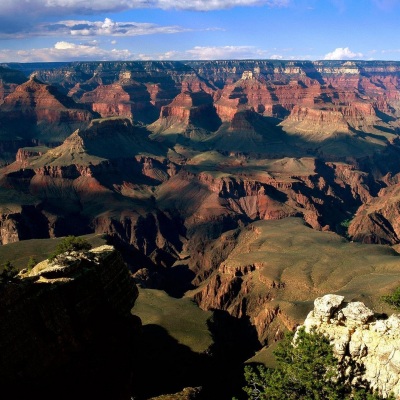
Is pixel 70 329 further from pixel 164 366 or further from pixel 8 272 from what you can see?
pixel 8 272

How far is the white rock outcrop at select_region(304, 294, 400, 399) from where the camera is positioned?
1280 inches

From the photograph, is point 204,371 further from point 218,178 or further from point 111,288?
point 218,178

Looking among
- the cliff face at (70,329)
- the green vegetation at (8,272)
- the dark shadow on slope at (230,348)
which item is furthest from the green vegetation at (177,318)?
the cliff face at (70,329)

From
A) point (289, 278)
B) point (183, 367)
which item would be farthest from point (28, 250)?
point (289, 278)

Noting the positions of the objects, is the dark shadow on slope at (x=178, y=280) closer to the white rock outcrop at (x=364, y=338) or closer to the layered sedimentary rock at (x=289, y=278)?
the layered sedimentary rock at (x=289, y=278)

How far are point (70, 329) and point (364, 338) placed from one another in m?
21.6

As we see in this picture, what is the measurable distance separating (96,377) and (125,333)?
5.83 m

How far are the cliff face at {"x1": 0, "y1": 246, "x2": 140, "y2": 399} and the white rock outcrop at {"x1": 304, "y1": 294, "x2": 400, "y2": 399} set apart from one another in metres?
16.8

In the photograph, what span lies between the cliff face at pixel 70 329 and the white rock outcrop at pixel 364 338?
1684cm

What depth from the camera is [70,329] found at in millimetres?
37625

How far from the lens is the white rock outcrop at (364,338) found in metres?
Answer: 32.5

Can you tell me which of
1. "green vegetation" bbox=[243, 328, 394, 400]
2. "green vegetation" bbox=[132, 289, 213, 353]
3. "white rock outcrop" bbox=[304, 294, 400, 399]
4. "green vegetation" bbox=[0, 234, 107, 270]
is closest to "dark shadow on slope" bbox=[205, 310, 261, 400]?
"green vegetation" bbox=[132, 289, 213, 353]

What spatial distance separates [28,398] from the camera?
3331 centimetres

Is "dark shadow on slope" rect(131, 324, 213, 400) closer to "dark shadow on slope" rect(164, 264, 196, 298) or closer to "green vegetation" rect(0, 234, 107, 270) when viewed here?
"green vegetation" rect(0, 234, 107, 270)
